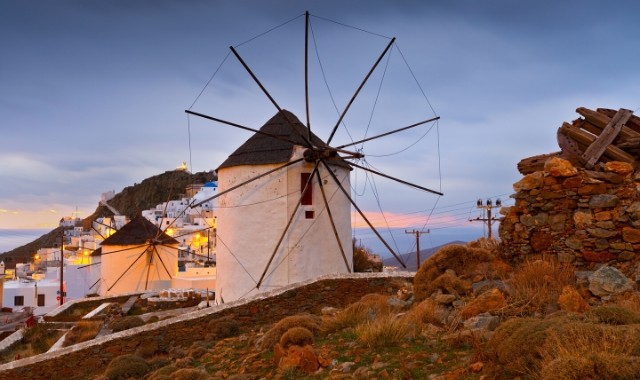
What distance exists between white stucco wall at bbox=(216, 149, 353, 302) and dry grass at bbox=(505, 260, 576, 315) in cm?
769

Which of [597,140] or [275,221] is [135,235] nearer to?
[275,221]

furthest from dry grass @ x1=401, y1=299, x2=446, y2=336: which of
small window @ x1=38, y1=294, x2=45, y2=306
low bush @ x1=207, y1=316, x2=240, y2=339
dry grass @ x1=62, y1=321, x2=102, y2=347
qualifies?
small window @ x1=38, y1=294, x2=45, y2=306

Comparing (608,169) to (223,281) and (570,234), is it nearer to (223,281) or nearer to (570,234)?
(570,234)

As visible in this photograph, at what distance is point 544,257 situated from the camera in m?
7.98

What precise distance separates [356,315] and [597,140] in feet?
16.4

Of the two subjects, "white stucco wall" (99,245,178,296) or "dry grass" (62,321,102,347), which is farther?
"white stucco wall" (99,245,178,296)

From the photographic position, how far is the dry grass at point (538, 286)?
20.6 ft

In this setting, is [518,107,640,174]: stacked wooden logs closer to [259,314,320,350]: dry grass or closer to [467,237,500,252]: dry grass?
[467,237,500,252]: dry grass

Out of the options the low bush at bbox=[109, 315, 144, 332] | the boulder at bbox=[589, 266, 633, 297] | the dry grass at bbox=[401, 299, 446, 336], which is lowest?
the low bush at bbox=[109, 315, 144, 332]

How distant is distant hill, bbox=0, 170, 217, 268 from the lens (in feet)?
332

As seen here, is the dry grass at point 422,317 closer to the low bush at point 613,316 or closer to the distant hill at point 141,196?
the low bush at point 613,316

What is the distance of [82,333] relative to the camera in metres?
14.0

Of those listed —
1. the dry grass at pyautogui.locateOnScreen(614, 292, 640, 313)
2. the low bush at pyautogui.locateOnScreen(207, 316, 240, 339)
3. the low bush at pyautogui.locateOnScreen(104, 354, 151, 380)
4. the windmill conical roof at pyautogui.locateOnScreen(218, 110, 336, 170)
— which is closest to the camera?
the dry grass at pyautogui.locateOnScreen(614, 292, 640, 313)

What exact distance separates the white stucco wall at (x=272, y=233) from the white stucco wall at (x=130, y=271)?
1470cm
